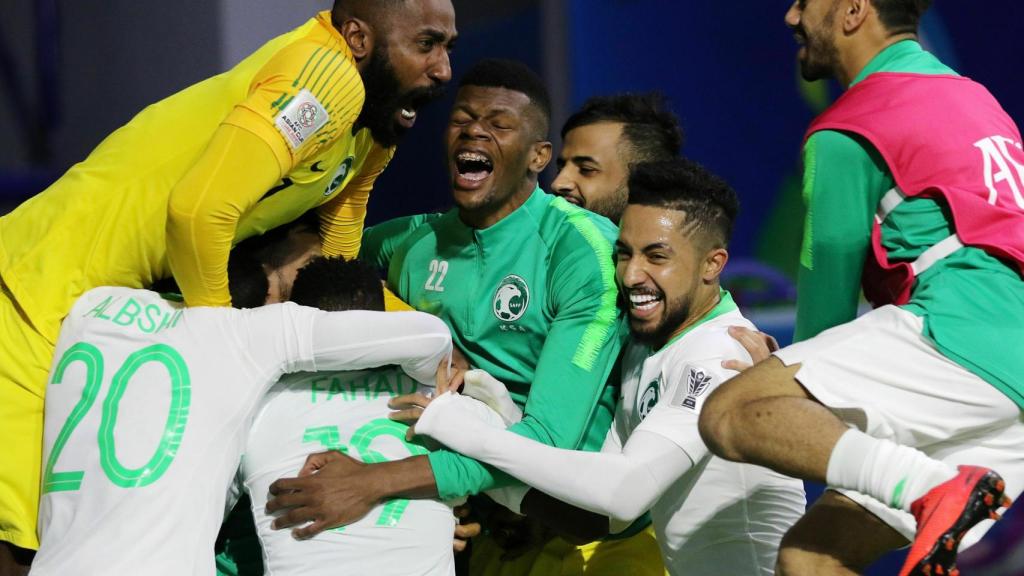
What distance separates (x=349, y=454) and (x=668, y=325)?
885 mm

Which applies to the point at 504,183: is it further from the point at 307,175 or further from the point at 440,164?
the point at 440,164

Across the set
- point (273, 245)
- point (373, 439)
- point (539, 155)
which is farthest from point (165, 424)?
point (539, 155)

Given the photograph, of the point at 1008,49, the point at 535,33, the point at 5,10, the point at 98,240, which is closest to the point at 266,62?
the point at 98,240

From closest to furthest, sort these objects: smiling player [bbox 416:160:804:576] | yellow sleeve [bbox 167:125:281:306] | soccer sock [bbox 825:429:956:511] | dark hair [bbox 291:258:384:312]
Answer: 1. soccer sock [bbox 825:429:956:511]
2. yellow sleeve [bbox 167:125:281:306]
3. smiling player [bbox 416:160:804:576]
4. dark hair [bbox 291:258:384:312]

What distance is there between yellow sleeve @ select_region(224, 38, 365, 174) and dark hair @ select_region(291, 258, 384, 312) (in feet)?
1.01

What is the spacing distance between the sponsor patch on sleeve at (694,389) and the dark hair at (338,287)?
30.1 inches

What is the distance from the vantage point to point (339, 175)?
3.56 meters

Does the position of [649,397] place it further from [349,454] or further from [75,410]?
[75,410]

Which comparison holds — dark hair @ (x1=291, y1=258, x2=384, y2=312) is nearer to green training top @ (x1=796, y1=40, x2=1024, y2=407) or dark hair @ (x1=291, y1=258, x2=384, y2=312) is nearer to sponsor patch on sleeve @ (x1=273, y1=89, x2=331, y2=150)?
sponsor patch on sleeve @ (x1=273, y1=89, x2=331, y2=150)

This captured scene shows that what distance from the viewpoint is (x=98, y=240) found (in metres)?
3.30

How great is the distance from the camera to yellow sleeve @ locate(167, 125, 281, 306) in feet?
9.94

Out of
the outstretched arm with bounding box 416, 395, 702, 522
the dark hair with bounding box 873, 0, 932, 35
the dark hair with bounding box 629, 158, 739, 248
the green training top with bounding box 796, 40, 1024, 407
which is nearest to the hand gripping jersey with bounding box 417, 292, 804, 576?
the outstretched arm with bounding box 416, 395, 702, 522

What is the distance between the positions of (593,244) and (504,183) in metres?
0.32

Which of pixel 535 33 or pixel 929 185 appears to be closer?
pixel 929 185
